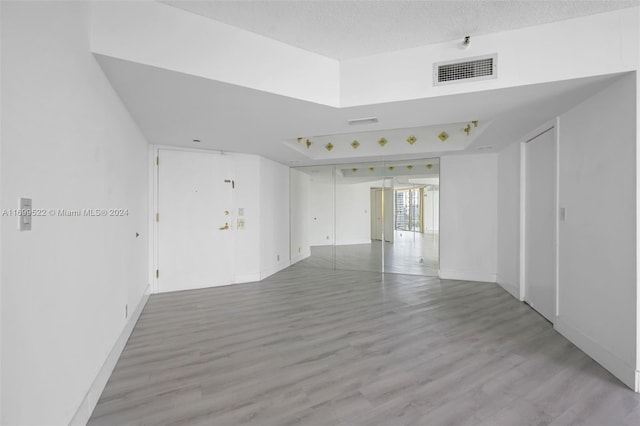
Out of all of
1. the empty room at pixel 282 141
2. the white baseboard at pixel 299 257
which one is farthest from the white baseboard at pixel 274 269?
the empty room at pixel 282 141

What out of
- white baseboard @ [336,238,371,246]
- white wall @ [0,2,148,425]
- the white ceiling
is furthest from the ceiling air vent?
white baseboard @ [336,238,371,246]

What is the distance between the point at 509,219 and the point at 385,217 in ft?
9.50

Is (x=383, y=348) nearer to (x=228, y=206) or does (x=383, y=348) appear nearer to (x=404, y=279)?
(x=404, y=279)

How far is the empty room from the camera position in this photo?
1528 millimetres

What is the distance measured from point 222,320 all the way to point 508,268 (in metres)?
4.64

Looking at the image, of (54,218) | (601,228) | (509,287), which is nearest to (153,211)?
(54,218)

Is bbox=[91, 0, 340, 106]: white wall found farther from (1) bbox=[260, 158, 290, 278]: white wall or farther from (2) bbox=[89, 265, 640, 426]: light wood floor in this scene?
(1) bbox=[260, 158, 290, 278]: white wall

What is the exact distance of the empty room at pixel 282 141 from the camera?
1.53m

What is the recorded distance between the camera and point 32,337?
1359mm

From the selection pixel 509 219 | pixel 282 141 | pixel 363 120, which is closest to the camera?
pixel 363 120

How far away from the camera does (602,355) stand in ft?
8.79

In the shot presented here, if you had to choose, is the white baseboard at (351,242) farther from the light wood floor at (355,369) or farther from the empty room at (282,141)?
the light wood floor at (355,369)

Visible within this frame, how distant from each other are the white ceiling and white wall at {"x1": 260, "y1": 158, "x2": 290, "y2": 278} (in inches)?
66.0

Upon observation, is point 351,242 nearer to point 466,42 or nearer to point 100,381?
point 466,42
